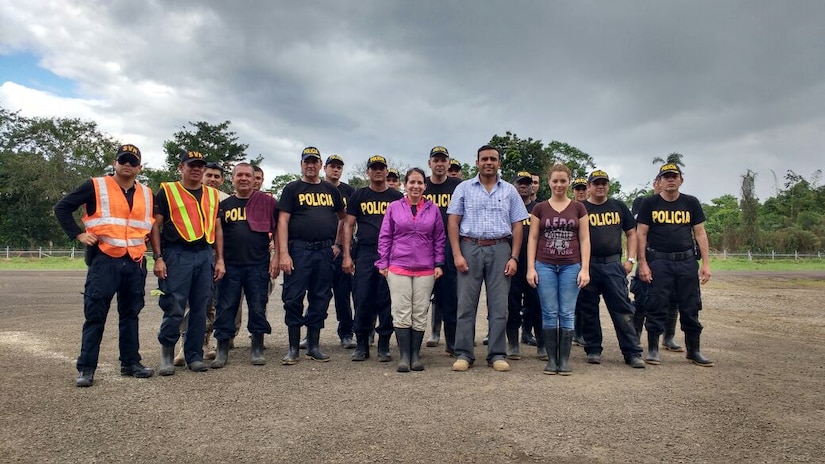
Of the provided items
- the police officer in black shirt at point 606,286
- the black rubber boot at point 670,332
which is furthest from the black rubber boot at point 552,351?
the black rubber boot at point 670,332

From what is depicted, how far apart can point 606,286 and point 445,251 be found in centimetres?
185

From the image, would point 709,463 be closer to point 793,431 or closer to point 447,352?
point 793,431

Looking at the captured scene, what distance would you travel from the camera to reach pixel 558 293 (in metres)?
5.27

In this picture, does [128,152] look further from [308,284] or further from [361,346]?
[361,346]

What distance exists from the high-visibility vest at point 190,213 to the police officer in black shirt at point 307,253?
0.74 metres

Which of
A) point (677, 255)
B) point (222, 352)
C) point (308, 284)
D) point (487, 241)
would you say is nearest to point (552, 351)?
point (487, 241)

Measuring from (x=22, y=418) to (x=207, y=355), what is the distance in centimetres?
233

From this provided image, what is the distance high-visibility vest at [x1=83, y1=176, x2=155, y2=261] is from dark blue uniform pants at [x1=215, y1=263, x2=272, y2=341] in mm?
968

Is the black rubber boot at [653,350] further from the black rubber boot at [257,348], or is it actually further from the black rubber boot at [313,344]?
the black rubber boot at [257,348]

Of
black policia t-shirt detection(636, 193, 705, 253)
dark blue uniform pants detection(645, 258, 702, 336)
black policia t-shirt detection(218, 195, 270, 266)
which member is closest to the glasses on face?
black policia t-shirt detection(218, 195, 270, 266)

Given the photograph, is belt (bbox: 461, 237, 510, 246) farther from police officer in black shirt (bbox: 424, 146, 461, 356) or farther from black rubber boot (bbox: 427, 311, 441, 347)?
black rubber boot (bbox: 427, 311, 441, 347)

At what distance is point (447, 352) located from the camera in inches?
239

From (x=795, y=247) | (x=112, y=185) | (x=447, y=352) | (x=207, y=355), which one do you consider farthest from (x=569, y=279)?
(x=795, y=247)

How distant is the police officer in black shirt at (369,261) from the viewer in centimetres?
573
